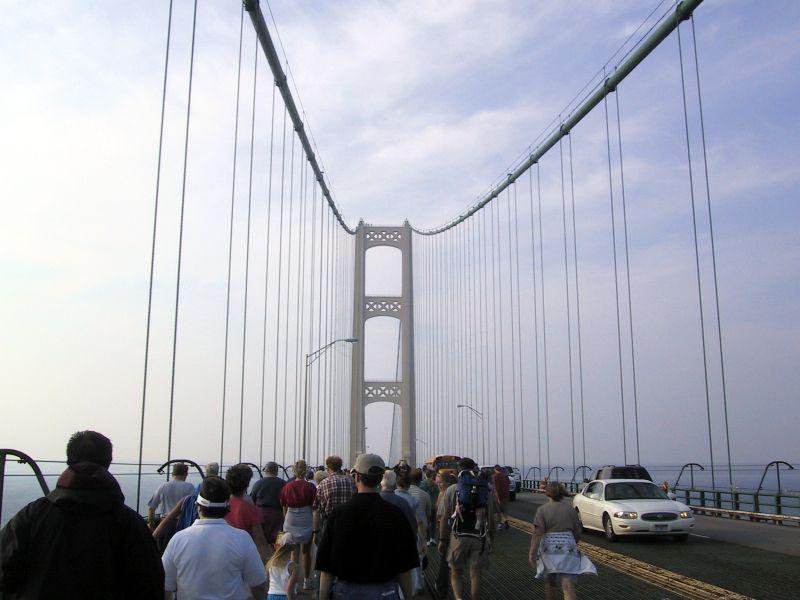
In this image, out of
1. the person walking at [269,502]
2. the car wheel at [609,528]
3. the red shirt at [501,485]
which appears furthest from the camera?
the red shirt at [501,485]

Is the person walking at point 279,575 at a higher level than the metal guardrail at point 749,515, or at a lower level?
higher

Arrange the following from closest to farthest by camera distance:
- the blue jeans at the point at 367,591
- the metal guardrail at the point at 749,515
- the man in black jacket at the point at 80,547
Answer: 1. the man in black jacket at the point at 80,547
2. the blue jeans at the point at 367,591
3. the metal guardrail at the point at 749,515

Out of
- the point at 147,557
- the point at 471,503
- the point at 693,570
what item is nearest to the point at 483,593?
the point at 471,503

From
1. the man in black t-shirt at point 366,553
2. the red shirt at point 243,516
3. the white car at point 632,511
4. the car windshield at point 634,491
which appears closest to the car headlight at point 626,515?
the white car at point 632,511

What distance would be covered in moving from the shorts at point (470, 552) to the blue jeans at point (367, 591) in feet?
13.1

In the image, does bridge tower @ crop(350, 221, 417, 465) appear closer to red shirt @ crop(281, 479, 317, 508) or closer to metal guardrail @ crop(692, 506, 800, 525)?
metal guardrail @ crop(692, 506, 800, 525)

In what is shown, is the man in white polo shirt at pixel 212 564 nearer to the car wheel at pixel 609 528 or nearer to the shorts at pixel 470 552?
the shorts at pixel 470 552

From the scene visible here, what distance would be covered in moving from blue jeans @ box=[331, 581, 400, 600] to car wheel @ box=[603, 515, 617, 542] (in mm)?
10875

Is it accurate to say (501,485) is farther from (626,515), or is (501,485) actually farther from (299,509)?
(299,509)

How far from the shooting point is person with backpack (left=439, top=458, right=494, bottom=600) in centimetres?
802

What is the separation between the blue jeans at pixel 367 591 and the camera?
4.12 m

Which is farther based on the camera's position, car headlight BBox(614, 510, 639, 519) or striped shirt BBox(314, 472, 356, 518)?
car headlight BBox(614, 510, 639, 519)

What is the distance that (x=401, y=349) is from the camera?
1939 inches

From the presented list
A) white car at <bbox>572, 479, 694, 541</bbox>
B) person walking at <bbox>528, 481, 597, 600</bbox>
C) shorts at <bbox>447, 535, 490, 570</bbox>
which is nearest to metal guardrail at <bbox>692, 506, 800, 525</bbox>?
white car at <bbox>572, 479, 694, 541</bbox>
